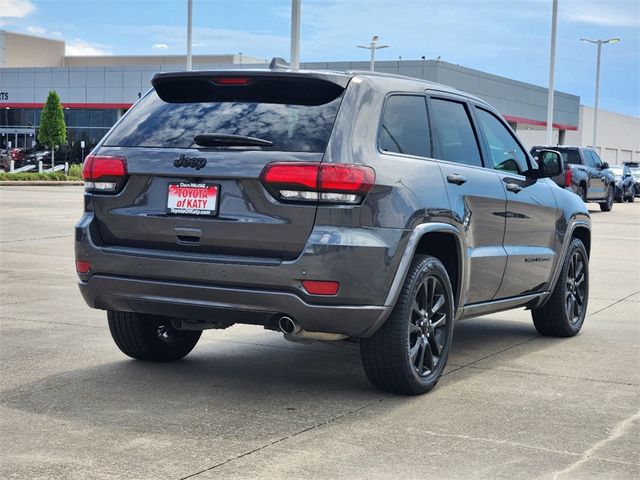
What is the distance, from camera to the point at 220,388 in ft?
20.8

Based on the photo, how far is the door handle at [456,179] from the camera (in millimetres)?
6566

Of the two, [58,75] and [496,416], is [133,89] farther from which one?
[496,416]

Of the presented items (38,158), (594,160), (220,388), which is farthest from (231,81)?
(38,158)

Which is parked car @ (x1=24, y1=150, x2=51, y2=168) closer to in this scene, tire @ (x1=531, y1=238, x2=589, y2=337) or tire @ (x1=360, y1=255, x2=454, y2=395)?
tire @ (x1=531, y1=238, x2=589, y2=337)

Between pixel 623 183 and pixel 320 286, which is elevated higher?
pixel 320 286

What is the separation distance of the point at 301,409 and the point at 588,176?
26.5 m

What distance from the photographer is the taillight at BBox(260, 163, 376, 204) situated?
5.65 metres

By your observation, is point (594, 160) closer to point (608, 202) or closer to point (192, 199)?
point (608, 202)

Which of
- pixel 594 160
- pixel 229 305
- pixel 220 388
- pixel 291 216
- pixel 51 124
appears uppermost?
pixel 51 124

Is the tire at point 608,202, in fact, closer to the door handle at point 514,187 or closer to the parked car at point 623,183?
the parked car at point 623,183

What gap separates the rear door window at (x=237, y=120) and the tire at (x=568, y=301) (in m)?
3.28

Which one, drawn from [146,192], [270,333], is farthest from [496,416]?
[270,333]

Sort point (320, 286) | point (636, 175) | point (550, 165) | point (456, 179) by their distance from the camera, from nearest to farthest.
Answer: point (320, 286)
point (456, 179)
point (550, 165)
point (636, 175)

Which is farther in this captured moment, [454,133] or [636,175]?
[636,175]
